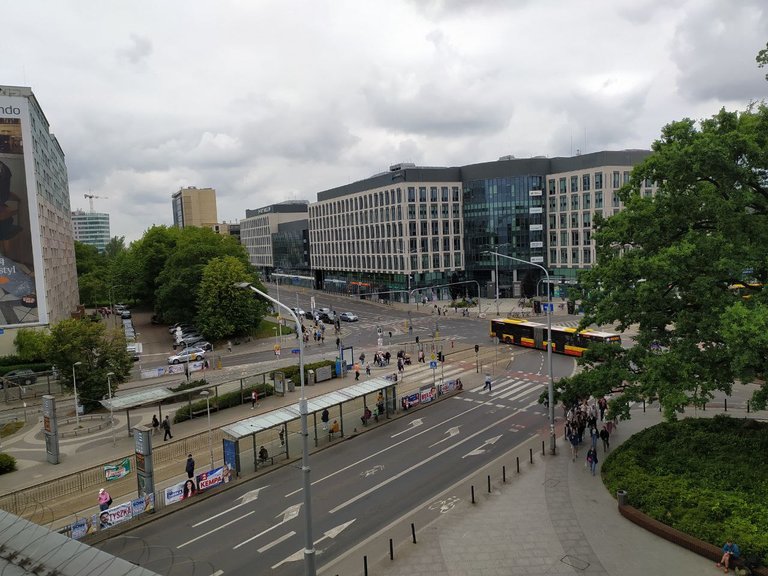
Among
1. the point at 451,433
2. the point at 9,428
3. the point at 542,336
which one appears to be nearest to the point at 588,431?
the point at 451,433

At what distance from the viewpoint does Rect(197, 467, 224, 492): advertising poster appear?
24.9 metres

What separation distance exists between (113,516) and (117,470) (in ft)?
16.3

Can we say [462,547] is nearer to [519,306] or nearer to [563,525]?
[563,525]

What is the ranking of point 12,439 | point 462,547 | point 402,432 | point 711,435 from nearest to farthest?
point 462,547 → point 711,435 → point 402,432 → point 12,439

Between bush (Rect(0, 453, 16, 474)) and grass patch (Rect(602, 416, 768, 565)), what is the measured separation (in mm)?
30019

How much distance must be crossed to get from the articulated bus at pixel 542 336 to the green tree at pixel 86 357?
121ft

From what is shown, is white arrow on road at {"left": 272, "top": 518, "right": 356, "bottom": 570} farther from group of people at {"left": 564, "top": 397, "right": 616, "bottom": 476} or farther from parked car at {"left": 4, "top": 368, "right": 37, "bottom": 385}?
parked car at {"left": 4, "top": 368, "right": 37, "bottom": 385}

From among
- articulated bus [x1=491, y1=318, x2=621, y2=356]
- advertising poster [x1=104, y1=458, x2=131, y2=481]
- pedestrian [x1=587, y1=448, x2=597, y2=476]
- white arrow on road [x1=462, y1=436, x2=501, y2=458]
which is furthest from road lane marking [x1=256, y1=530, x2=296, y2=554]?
articulated bus [x1=491, y1=318, x2=621, y2=356]

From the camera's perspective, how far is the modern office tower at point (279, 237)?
148 m

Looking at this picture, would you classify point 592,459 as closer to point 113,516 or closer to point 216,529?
point 216,529

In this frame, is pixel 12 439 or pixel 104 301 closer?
pixel 12 439

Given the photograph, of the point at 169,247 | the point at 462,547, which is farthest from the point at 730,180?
the point at 169,247

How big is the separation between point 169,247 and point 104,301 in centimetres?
2267

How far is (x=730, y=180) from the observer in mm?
21594
